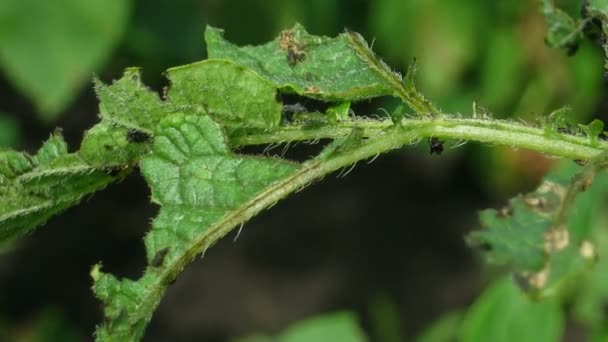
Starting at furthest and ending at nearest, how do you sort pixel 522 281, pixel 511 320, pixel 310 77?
pixel 511 320 < pixel 310 77 < pixel 522 281

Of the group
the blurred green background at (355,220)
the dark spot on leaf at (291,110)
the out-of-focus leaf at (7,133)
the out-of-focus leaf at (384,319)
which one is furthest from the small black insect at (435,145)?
the out-of-focus leaf at (7,133)

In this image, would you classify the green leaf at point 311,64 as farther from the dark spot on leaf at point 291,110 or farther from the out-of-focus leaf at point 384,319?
the out-of-focus leaf at point 384,319

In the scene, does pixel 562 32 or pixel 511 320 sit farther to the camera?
pixel 511 320

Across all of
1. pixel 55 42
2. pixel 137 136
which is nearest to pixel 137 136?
pixel 137 136

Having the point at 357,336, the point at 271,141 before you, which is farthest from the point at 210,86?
the point at 357,336

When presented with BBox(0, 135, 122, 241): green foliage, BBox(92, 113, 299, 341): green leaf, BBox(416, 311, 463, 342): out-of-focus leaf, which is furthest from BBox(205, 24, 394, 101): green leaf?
BBox(416, 311, 463, 342): out-of-focus leaf

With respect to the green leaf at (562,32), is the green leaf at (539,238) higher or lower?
lower

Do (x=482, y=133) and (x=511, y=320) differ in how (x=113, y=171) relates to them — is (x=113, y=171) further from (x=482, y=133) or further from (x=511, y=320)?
(x=511, y=320)
